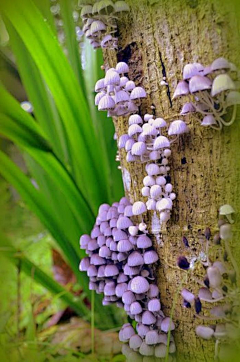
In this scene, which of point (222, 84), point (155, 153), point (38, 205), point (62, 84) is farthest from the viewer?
point (38, 205)

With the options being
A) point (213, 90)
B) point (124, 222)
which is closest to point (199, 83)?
point (213, 90)

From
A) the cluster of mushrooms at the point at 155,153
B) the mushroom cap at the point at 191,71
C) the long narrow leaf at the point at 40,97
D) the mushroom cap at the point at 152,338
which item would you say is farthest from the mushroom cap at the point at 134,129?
the long narrow leaf at the point at 40,97

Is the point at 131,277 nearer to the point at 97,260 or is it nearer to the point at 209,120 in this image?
the point at 97,260

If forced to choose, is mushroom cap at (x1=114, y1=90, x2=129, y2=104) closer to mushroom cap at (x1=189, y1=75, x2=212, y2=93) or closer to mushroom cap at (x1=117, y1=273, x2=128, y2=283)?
mushroom cap at (x1=189, y1=75, x2=212, y2=93)

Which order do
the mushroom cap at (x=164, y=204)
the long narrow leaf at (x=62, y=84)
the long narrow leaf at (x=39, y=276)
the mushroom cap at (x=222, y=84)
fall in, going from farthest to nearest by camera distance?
1. the long narrow leaf at (x=39, y=276)
2. the long narrow leaf at (x=62, y=84)
3. the mushroom cap at (x=164, y=204)
4. the mushroom cap at (x=222, y=84)

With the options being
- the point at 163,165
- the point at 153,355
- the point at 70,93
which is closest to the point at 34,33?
the point at 70,93

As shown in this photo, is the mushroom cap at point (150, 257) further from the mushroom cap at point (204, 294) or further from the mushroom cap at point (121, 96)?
the mushroom cap at point (121, 96)
